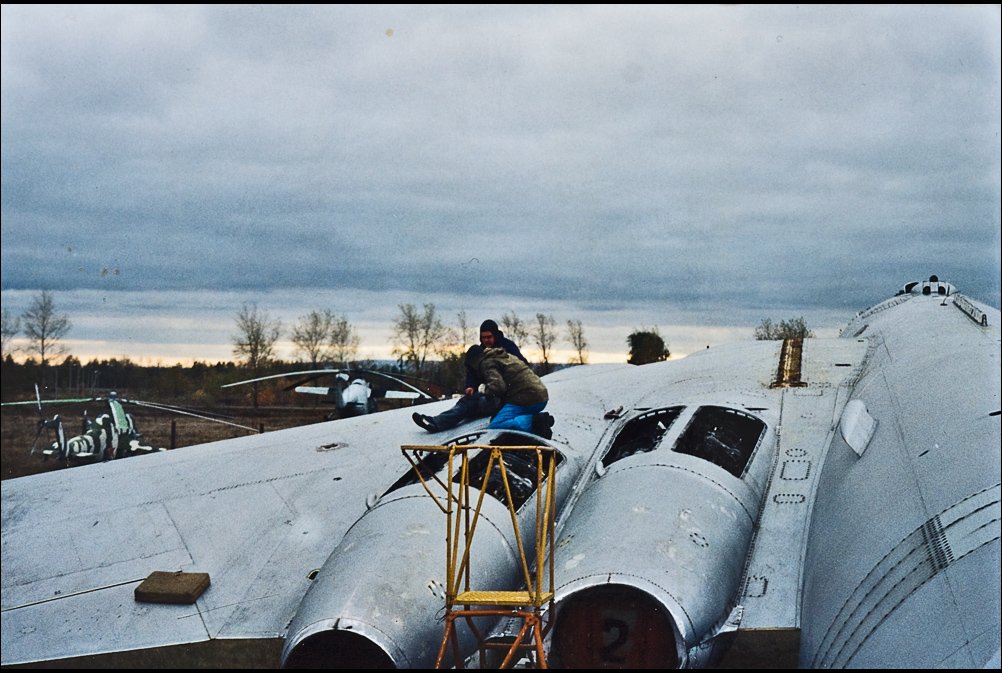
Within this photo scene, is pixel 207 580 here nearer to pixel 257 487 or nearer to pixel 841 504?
pixel 257 487

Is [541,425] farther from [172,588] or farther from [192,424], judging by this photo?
[192,424]

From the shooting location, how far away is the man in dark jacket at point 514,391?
817 centimetres

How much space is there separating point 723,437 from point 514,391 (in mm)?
1928

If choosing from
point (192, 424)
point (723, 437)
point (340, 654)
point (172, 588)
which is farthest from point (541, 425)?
point (192, 424)

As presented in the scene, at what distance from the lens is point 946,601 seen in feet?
15.4

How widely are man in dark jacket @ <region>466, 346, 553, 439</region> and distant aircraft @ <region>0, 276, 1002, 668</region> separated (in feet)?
0.62

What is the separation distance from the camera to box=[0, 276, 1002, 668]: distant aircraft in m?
5.42

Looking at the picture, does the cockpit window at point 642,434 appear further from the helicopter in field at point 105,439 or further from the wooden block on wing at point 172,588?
the helicopter in field at point 105,439

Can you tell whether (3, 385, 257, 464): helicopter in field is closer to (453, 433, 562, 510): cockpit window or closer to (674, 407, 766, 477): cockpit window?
(453, 433, 562, 510): cockpit window

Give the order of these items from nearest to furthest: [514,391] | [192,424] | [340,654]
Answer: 1. [340,654]
2. [514,391]
3. [192,424]

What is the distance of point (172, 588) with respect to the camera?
6.86 m

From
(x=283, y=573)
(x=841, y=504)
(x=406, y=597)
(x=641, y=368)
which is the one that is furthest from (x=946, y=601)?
(x=641, y=368)

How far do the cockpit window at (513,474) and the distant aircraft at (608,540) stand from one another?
43 mm

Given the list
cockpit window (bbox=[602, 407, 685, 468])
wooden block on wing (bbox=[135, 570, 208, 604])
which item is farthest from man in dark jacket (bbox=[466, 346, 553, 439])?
wooden block on wing (bbox=[135, 570, 208, 604])
